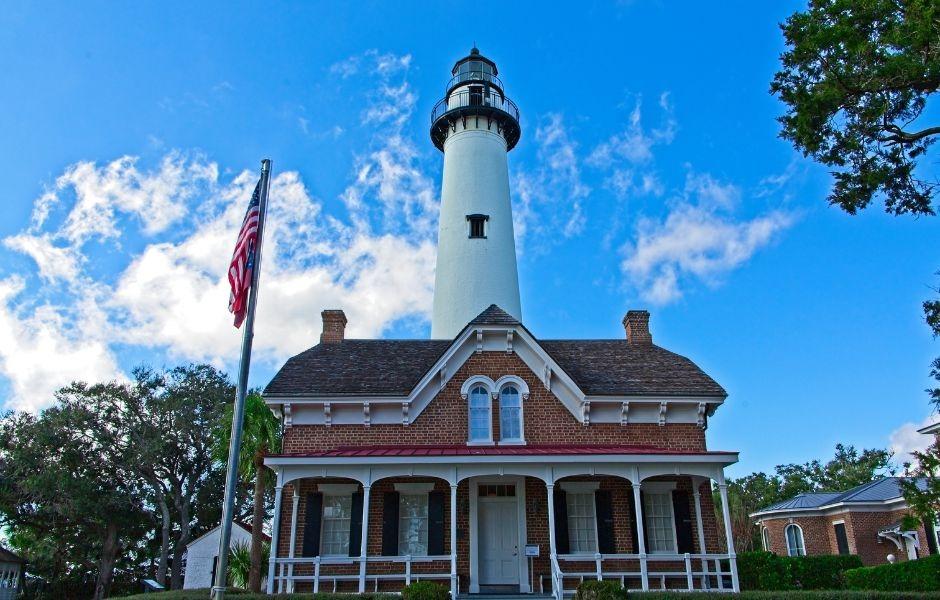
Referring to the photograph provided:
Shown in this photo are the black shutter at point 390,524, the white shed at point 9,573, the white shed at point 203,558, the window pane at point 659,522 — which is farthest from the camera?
the white shed at point 9,573

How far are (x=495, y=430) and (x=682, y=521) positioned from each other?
5074 mm

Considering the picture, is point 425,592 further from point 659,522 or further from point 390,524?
point 659,522

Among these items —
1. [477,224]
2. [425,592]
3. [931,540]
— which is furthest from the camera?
[931,540]

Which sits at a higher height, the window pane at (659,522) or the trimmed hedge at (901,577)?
the window pane at (659,522)

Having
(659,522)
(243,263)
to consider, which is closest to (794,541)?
(659,522)

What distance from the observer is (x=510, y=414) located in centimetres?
1783

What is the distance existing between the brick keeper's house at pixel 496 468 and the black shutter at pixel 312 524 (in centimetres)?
5

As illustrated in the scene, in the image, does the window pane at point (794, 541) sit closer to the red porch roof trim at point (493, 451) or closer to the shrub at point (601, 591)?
the red porch roof trim at point (493, 451)

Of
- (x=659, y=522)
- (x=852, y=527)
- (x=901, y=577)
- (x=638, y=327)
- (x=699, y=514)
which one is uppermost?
(x=638, y=327)

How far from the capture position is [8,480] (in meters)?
31.2

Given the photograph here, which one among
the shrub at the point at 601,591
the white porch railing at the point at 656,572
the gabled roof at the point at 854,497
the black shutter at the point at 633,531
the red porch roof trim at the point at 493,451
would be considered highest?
the gabled roof at the point at 854,497

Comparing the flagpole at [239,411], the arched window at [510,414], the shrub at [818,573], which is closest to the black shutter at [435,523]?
the arched window at [510,414]

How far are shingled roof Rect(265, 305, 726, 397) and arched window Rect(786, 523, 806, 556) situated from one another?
18165 millimetres

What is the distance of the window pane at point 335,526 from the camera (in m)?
16.4
